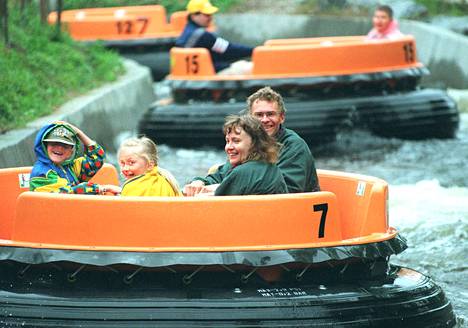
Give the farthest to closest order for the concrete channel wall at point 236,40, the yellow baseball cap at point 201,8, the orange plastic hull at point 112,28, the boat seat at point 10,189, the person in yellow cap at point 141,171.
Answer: the orange plastic hull at point 112,28, the yellow baseball cap at point 201,8, the concrete channel wall at point 236,40, the boat seat at point 10,189, the person in yellow cap at point 141,171

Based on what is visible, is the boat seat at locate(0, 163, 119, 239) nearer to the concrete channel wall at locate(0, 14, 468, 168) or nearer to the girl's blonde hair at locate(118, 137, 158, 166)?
the girl's blonde hair at locate(118, 137, 158, 166)

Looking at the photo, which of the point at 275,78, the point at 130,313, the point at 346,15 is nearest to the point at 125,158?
the point at 130,313

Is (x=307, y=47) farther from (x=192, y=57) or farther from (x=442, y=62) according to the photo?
(x=442, y=62)

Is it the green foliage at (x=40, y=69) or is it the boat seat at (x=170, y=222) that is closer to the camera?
the boat seat at (x=170, y=222)

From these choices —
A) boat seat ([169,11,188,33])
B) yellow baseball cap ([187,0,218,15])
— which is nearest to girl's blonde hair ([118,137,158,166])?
yellow baseball cap ([187,0,218,15])

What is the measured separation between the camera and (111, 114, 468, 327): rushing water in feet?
26.3

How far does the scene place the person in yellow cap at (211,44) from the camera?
13.2m

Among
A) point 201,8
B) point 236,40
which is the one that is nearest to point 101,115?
point 201,8

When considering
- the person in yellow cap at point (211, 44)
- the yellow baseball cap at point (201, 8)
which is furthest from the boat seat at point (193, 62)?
the yellow baseball cap at point (201, 8)

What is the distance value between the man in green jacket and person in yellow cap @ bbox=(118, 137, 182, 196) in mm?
341

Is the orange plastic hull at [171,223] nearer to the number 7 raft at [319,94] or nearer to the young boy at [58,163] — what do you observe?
the young boy at [58,163]

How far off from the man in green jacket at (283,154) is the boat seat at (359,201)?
0.60 feet

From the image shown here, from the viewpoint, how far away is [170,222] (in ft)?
18.2

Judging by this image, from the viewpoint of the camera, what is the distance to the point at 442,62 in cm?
1772
